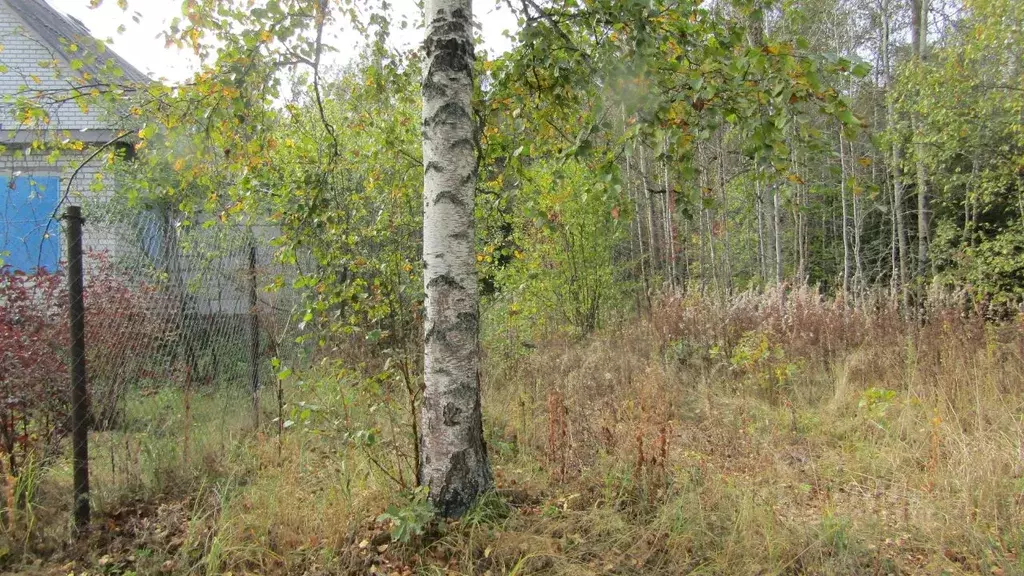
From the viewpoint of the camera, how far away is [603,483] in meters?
3.41

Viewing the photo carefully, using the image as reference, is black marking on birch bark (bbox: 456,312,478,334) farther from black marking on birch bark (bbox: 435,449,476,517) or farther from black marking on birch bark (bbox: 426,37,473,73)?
black marking on birch bark (bbox: 426,37,473,73)

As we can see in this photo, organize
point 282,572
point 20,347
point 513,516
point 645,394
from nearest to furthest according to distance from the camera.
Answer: point 282,572, point 513,516, point 20,347, point 645,394

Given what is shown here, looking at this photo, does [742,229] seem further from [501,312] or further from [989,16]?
[501,312]

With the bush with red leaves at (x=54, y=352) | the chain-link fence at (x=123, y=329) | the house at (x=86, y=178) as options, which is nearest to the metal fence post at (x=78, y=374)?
the chain-link fence at (x=123, y=329)

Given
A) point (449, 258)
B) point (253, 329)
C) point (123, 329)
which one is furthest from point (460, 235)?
point (253, 329)

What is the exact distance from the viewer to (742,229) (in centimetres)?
1964

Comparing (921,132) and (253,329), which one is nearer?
(253,329)

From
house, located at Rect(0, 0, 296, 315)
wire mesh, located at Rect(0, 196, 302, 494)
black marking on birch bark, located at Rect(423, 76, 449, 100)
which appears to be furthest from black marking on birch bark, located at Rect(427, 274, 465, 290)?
house, located at Rect(0, 0, 296, 315)

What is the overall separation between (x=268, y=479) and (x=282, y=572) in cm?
100

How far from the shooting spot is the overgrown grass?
277 centimetres

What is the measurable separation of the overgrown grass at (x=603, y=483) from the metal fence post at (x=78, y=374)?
0.19 metres

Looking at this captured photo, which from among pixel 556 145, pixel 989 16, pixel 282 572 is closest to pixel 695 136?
pixel 556 145

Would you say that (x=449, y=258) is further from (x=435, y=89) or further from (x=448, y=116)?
(x=435, y=89)

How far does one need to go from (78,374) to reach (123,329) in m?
0.94
